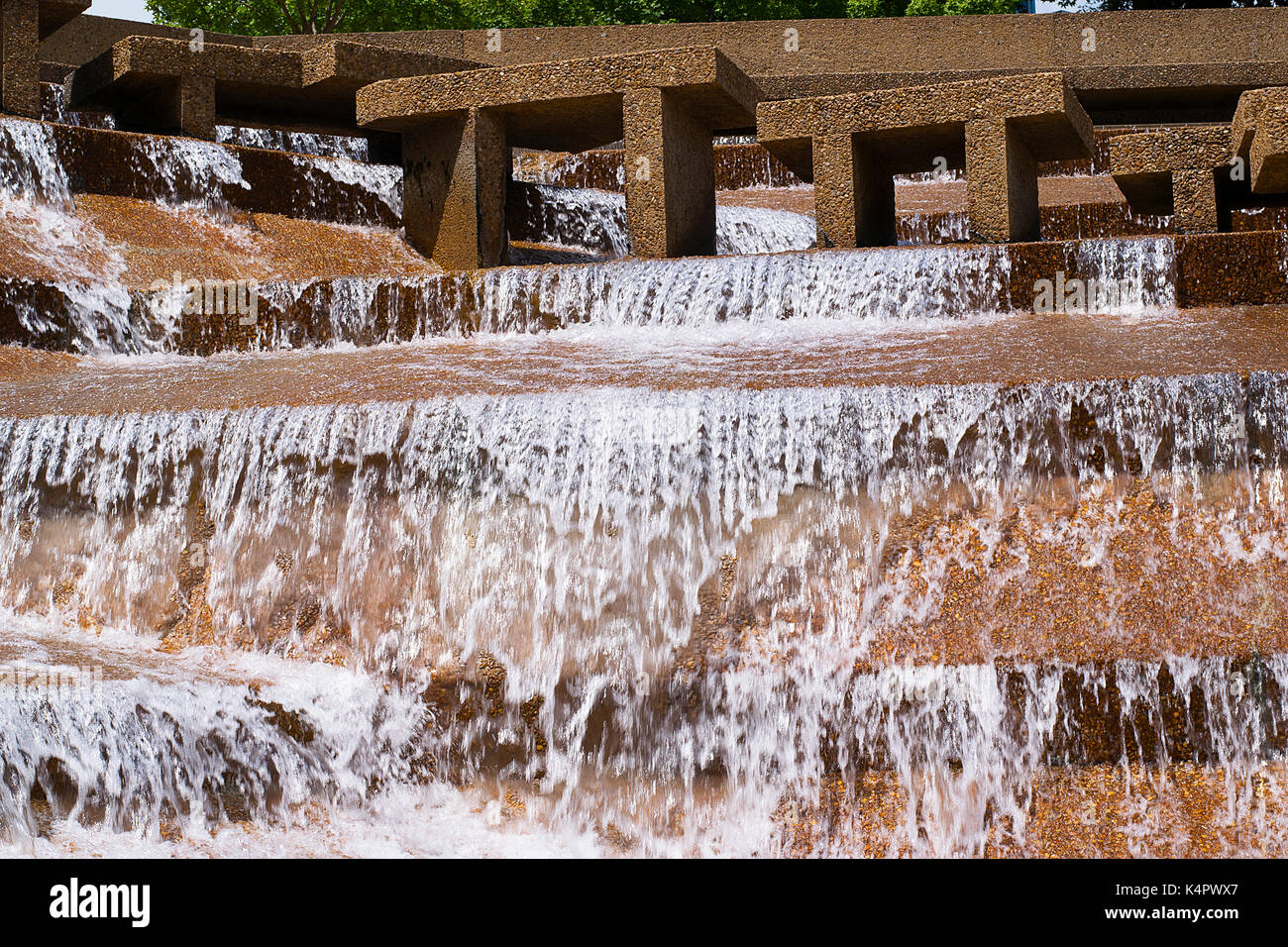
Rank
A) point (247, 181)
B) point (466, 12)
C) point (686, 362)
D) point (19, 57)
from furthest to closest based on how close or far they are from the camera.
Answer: point (466, 12), point (19, 57), point (247, 181), point (686, 362)

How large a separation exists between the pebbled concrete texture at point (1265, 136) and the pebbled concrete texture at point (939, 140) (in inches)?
38.3

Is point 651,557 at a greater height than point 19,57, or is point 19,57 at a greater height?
point 19,57

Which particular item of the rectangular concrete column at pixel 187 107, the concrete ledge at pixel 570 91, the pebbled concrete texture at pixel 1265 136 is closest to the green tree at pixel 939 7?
the concrete ledge at pixel 570 91

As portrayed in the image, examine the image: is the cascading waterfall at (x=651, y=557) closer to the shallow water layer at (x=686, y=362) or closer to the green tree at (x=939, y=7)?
the shallow water layer at (x=686, y=362)

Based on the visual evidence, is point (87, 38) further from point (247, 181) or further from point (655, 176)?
point (655, 176)

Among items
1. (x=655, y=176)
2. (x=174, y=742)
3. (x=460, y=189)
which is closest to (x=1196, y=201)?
(x=655, y=176)

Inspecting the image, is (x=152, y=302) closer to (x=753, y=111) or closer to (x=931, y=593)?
(x=753, y=111)

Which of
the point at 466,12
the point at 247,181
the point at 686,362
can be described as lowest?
the point at 686,362

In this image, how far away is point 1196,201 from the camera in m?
7.69

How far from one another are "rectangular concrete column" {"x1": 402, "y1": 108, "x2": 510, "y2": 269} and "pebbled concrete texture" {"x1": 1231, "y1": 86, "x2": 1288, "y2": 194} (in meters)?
4.04

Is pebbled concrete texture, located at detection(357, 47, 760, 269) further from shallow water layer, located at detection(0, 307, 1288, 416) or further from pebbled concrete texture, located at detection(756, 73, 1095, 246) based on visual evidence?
shallow water layer, located at detection(0, 307, 1288, 416)

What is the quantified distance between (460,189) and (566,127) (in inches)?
34.9

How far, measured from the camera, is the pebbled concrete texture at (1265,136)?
5.79m

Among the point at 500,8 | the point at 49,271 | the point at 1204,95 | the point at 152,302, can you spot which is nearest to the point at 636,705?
the point at 152,302
